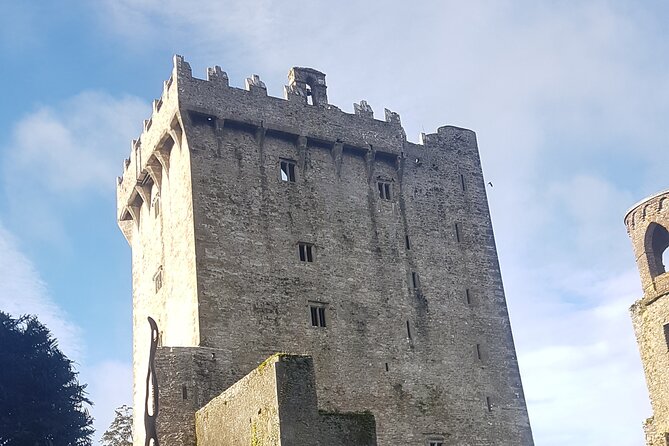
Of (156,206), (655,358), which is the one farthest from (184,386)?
(655,358)

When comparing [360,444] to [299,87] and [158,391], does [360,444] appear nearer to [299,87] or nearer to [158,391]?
[158,391]

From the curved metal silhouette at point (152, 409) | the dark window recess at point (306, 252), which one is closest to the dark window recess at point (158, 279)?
the dark window recess at point (306, 252)

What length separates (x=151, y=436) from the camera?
24.5 m

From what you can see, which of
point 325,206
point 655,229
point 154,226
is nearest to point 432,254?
point 325,206

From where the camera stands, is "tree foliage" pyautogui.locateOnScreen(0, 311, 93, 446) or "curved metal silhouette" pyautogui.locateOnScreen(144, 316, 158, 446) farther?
"tree foliage" pyautogui.locateOnScreen(0, 311, 93, 446)

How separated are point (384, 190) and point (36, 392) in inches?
591

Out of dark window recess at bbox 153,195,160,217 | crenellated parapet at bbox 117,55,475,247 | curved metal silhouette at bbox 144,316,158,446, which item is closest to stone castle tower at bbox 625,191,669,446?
crenellated parapet at bbox 117,55,475,247

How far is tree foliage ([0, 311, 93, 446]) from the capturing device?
32938mm

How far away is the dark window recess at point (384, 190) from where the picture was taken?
3312 centimetres

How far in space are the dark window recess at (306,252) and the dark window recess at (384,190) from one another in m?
4.14

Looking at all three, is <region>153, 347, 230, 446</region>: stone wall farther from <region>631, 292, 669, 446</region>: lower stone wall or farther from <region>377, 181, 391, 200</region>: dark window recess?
<region>631, 292, 669, 446</region>: lower stone wall

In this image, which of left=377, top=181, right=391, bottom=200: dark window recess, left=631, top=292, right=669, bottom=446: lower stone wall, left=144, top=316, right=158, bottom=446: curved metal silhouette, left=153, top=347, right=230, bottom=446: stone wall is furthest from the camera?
left=377, top=181, right=391, bottom=200: dark window recess

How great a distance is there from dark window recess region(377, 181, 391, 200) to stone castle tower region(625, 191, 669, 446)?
8373 millimetres

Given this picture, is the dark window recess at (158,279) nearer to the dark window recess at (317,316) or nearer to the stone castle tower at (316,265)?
the stone castle tower at (316,265)
